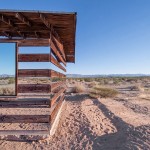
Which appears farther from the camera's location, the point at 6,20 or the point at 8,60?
the point at 8,60

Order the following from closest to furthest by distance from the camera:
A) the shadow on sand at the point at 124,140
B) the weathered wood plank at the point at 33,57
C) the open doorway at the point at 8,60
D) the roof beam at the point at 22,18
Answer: the shadow on sand at the point at 124,140
the roof beam at the point at 22,18
the weathered wood plank at the point at 33,57
the open doorway at the point at 8,60

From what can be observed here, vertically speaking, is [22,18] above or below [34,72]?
above

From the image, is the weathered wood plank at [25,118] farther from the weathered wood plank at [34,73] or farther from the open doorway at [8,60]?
the open doorway at [8,60]

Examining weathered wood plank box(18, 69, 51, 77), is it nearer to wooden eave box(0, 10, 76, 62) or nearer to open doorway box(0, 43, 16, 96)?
open doorway box(0, 43, 16, 96)

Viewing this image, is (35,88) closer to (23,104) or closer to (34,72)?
(34,72)

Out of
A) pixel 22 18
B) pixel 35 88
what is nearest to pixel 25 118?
pixel 35 88

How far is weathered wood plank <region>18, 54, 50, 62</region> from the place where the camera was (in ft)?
22.0

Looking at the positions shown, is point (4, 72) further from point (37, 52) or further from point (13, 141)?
point (13, 141)

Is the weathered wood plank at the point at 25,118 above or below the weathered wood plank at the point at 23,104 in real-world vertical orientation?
below

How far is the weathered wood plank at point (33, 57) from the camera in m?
6.71

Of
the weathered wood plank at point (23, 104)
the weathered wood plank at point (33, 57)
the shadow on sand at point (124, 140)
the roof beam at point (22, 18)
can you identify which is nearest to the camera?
the shadow on sand at point (124, 140)

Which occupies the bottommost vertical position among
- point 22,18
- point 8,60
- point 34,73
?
point 34,73

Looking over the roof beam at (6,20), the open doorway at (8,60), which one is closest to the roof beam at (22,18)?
the roof beam at (6,20)

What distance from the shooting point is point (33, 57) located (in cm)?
680
